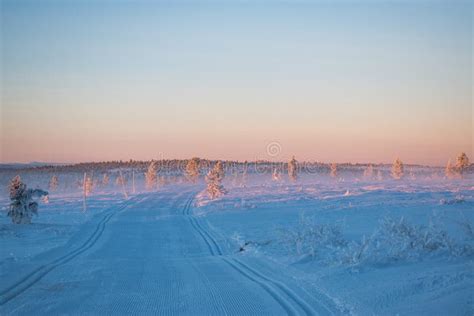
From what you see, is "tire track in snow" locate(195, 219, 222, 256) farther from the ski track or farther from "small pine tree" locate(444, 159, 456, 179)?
"small pine tree" locate(444, 159, 456, 179)

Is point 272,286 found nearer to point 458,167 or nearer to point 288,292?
point 288,292

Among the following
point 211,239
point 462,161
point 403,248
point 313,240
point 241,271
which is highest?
point 462,161

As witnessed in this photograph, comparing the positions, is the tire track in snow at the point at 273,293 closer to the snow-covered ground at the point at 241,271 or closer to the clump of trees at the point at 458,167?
→ the snow-covered ground at the point at 241,271

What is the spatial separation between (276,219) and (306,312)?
18588 millimetres

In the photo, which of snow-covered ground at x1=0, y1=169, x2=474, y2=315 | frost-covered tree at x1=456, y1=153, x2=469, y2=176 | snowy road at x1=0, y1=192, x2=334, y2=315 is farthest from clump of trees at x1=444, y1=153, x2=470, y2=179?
snowy road at x1=0, y1=192, x2=334, y2=315

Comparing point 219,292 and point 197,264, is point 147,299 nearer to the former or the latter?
point 219,292

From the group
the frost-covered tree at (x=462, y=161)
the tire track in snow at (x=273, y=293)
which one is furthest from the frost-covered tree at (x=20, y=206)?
the frost-covered tree at (x=462, y=161)

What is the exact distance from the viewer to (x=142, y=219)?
28.7 m

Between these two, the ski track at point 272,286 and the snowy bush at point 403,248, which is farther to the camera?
the snowy bush at point 403,248

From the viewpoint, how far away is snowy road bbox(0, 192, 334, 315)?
852 centimetres

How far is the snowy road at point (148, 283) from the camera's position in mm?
8516

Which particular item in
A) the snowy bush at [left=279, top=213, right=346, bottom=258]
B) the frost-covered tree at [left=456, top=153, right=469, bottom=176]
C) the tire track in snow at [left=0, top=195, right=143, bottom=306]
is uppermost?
the frost-covered tree at [left=456, top=153, right=469, bottom=176]

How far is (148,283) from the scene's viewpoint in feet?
34.9

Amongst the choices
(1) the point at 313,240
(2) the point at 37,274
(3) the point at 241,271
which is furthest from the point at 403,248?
(2) the point at 37,274
